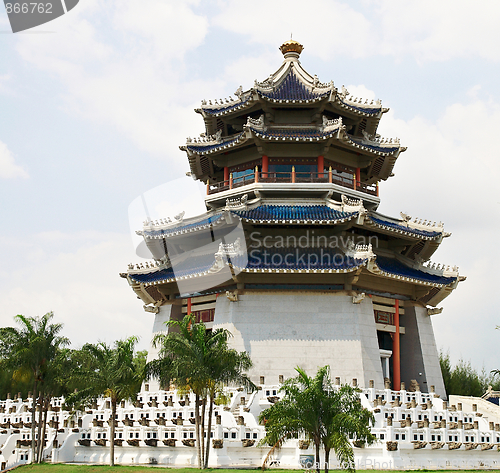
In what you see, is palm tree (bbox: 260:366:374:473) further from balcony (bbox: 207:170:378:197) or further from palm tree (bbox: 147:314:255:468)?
balcony (bbox: 207:170:378:197)

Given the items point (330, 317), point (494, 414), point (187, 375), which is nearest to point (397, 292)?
point (330, 317)

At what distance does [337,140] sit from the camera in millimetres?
33406

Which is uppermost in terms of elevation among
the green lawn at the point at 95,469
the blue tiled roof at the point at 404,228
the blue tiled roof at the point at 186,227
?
the blue tiled roof at the point at 186,227

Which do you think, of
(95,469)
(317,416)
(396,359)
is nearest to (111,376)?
(95,469)

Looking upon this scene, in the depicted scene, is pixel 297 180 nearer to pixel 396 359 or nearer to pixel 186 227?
pixel 186 227

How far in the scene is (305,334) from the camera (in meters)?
29.5

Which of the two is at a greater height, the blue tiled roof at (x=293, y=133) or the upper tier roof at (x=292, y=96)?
the upper tier roof at (x=292, y=96)

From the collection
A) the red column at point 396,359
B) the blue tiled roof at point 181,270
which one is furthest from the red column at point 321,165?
the red column at point 396,359

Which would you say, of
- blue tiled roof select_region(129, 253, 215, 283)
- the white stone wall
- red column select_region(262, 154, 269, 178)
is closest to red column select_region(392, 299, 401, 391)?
Result: the white stone wall

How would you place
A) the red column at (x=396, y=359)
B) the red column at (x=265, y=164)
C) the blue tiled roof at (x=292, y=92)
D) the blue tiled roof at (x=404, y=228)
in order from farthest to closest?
the blue tiled roof at (x=292, y=92), the red column at (x=265, y=164), the blue tiled roof at (x=404, y=228), the red column at (x=396, y=359)

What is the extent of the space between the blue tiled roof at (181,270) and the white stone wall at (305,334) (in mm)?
2723

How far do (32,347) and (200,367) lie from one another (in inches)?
306

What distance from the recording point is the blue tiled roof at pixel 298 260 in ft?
96.8

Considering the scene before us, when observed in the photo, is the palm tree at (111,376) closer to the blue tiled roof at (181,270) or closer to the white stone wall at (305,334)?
the white stone wall at (305,334)
